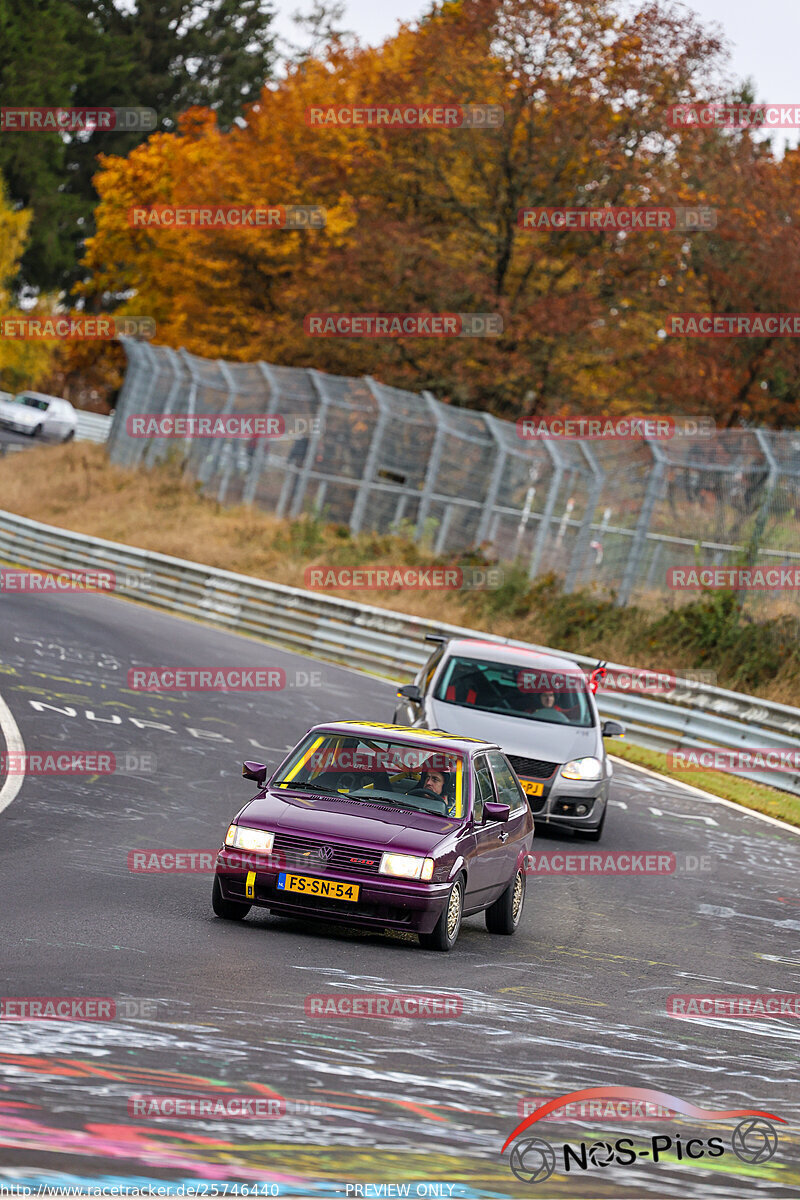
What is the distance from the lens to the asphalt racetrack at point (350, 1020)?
4.97 metres

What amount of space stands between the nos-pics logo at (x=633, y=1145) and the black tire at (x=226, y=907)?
137 inches

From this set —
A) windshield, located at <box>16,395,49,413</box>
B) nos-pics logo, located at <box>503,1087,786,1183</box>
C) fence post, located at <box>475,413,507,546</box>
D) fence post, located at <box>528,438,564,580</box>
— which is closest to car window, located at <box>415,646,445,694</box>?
nos-pics logo, located at <box>503,1087,786,1183</box>

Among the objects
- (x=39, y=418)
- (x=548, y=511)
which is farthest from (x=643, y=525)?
(x=39, y=418)

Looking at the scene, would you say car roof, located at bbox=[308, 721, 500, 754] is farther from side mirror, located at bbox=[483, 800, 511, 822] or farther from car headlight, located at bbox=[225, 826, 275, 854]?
car headlight, located at bbox=[225, 826, 275, 854]

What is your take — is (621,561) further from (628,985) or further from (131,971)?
(131,971)

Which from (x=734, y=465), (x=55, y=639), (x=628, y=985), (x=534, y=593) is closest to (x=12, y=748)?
(x=628, y=985)

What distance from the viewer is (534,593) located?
95.4 feet

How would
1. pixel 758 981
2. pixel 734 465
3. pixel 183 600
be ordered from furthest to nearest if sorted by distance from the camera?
pixel 183 600
pixel 734 465
pixel 758 981

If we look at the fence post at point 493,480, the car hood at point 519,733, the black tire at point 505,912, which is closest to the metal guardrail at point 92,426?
the fence post at point 493,480

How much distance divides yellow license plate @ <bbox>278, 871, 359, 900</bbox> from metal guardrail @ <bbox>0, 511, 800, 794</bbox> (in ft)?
38.1

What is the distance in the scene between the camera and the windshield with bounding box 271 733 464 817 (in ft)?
33.1

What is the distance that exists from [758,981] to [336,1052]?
399 centimetres

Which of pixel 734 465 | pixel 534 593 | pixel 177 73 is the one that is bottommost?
pixel 534 593

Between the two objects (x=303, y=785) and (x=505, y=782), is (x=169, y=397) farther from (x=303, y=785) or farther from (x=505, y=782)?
(x=303, y=785)
